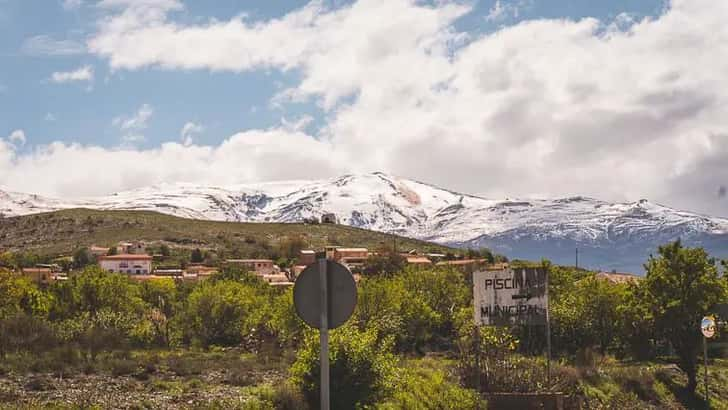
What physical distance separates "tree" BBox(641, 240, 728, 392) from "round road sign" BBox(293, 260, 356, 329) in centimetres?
2368

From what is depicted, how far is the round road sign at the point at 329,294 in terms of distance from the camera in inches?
394

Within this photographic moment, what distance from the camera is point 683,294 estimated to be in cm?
3148

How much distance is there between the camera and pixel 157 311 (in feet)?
189

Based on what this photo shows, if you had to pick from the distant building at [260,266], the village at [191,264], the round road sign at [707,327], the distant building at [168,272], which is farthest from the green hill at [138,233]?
the round road sign at [707,327]

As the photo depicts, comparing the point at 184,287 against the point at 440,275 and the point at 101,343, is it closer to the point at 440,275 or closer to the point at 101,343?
the point at 440,275

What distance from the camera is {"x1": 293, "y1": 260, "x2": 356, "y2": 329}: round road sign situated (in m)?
10.0

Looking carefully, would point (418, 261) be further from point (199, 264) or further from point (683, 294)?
point (683, 294)

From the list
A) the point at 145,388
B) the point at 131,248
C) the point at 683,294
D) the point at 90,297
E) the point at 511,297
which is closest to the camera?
the point at 511,297

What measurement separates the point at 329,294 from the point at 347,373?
6474 millimetres

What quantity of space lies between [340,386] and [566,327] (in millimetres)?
30323

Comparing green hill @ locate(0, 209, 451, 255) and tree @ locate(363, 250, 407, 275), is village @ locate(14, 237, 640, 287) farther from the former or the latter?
green hill @ locate(0, 209, 451, 255)

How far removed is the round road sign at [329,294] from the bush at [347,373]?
595cm

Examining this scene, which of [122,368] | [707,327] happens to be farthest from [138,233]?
[707,327]

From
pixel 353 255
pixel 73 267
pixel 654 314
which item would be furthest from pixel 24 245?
pixel 654 314
